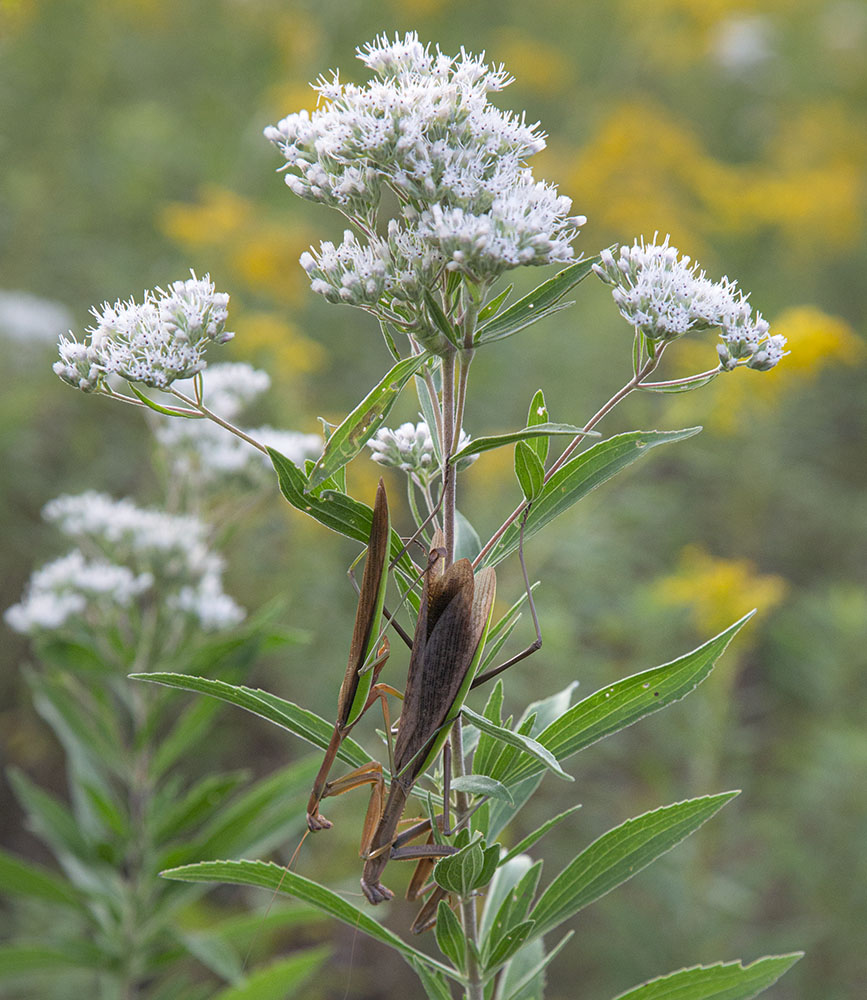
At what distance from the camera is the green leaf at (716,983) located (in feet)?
3.98

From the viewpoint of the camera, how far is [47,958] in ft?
6.19

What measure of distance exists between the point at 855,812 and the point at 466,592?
2245 mm

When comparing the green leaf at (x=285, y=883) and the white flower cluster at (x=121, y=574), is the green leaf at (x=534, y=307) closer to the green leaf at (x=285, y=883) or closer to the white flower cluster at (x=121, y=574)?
the green leaf at (x=285, y=883)

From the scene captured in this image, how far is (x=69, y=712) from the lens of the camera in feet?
6.61

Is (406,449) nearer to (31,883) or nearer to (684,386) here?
(684,386)

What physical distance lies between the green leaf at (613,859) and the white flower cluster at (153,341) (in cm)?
84

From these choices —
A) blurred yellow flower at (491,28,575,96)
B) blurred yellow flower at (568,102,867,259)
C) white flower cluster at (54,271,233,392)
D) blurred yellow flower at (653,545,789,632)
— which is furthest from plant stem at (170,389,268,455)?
blurred yellow flower at (491,28,575,96)

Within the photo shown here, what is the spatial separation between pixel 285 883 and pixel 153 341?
2.29 feet

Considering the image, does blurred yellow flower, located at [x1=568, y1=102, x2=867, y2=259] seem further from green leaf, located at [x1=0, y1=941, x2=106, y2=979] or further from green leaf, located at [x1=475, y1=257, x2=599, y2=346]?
green leaf, located at [x1=0, y1=941, x2=106, y2=979]

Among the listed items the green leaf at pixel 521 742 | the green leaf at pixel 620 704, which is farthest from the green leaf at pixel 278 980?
the green leaf at pixel 521 742

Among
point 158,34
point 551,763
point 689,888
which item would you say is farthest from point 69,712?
point 158,34

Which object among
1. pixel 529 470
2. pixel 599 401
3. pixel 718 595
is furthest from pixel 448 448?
pixel 599 401

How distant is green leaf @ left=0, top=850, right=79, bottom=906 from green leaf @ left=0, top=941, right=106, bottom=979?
10cm

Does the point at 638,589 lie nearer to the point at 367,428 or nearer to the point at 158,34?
the point at 367,428
